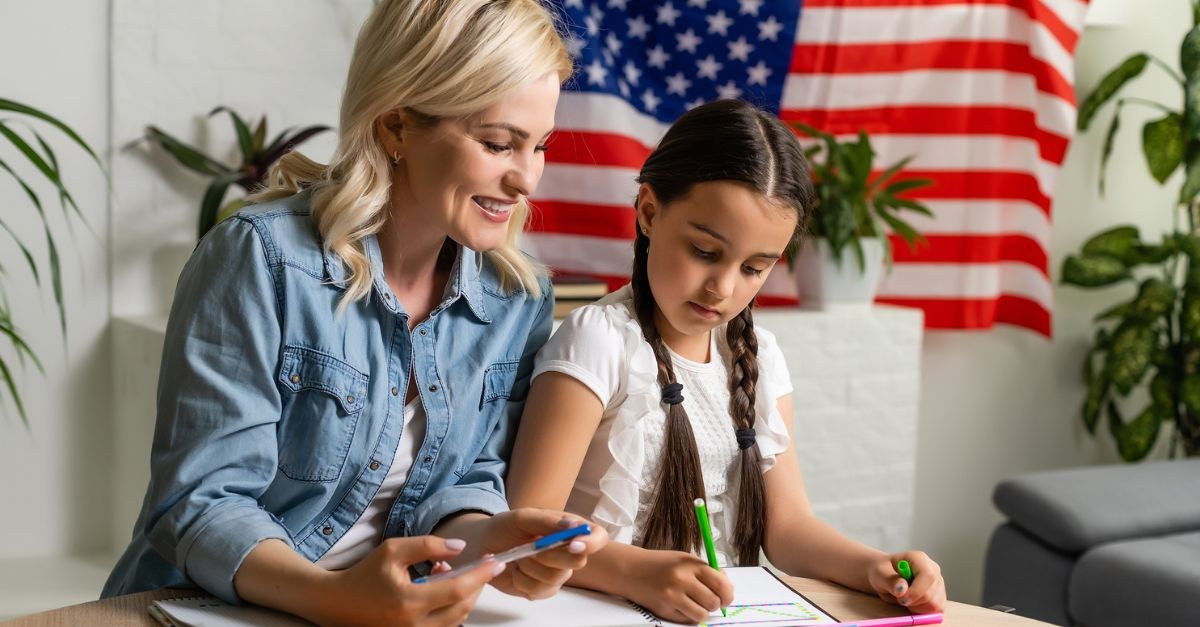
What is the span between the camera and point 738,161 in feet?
4.34

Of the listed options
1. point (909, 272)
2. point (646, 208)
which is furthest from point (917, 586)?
point (909, 272)

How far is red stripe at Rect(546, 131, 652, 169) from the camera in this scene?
8.90 ft

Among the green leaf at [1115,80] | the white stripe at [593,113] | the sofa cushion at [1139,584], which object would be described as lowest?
the sofa cushion at [1139,584]

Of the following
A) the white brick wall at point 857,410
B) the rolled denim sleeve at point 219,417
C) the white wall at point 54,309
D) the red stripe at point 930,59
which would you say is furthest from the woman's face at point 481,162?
the red stripe at point 930,59

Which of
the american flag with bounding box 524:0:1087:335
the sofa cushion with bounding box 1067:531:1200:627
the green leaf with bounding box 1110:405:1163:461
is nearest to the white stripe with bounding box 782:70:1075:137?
the american flag with bounding box 524:0:1087:335

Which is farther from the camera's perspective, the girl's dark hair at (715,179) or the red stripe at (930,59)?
the red stripe at (930,59)

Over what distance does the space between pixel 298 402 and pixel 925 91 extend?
2.32 m

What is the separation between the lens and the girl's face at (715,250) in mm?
1304

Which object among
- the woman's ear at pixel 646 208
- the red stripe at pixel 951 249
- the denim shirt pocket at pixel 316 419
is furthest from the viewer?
the red stripe at pixel 951 249

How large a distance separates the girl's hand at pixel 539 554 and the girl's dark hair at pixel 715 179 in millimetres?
338

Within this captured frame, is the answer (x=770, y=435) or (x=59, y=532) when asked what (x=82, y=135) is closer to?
(x=59, y=532)

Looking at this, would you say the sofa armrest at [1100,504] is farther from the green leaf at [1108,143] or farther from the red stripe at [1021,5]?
the red stripe at [1021,5]

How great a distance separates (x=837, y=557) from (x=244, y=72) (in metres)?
1.79

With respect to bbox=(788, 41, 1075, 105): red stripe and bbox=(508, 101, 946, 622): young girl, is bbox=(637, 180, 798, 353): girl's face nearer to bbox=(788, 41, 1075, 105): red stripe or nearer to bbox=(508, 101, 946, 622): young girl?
bbox=(508, 101, 946, 622): young girl
